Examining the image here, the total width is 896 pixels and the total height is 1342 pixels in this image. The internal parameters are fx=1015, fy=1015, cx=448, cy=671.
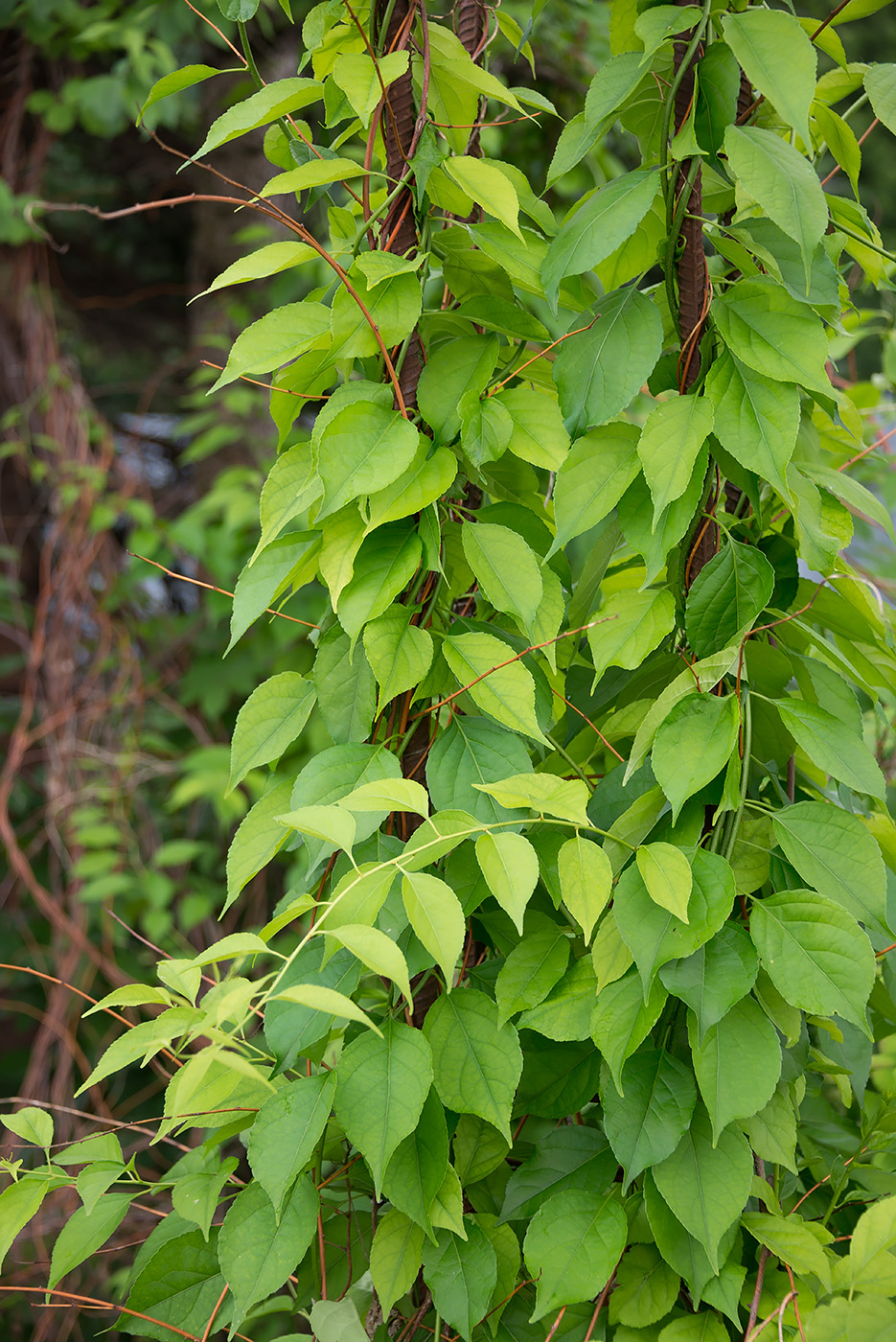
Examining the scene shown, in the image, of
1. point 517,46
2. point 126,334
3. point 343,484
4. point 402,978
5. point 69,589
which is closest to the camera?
point 402,978

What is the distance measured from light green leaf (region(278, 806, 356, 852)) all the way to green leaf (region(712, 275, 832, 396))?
10.8 inches

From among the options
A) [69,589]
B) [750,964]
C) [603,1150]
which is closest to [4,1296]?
[69,589]

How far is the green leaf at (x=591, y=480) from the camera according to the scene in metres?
0.49

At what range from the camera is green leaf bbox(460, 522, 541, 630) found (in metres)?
0.48

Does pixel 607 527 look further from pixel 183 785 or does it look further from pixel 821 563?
pixel 183 785

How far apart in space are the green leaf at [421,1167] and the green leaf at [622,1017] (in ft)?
0.28

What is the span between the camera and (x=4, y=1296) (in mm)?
1528

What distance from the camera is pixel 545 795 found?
17.3 inches

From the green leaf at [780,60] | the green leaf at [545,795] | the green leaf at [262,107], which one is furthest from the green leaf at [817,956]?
the green leaf at [262,107]

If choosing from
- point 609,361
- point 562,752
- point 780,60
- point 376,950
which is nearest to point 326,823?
point 376,950

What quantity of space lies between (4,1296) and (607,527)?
1.60m

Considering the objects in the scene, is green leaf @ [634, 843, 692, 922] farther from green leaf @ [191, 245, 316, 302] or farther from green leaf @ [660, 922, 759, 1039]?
green leaf @ [191, 245, 316, 302]

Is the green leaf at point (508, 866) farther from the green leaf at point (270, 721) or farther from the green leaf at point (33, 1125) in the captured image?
the green leaf at point (33, 1125)

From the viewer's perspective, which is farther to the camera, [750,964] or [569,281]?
[569,281]
